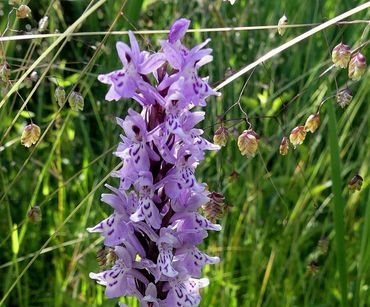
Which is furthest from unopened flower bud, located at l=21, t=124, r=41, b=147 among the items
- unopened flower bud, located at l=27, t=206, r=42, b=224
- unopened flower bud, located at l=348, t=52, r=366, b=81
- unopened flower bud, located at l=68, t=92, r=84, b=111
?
unopened flower bud, located at l=348, t=52, r=366, b=81

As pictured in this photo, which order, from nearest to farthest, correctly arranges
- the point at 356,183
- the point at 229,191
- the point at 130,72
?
the point at 130,72, the point at 356,183, the point at 229,191

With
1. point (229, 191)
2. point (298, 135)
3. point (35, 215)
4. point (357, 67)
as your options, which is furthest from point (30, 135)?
point (229, 191)

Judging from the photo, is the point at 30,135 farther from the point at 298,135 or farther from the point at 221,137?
the point at 298,135

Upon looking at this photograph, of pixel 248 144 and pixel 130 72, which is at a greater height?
pixel 130 72

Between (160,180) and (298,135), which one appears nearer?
(160,180)

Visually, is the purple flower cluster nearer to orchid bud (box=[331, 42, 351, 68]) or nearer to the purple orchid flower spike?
the purple orchid flower spike

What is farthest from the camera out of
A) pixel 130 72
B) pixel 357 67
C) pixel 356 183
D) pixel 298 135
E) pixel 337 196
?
pixel 337 196

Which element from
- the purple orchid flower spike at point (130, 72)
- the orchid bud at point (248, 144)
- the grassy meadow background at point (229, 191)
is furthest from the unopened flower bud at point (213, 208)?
the grassy meadow background at point (229, 191)

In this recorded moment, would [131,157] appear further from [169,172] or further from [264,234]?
[264,234]

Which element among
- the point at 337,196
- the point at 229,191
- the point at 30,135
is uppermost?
the point at 30,135

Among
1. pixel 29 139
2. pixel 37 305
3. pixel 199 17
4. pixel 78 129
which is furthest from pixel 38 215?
pixel 199 17
